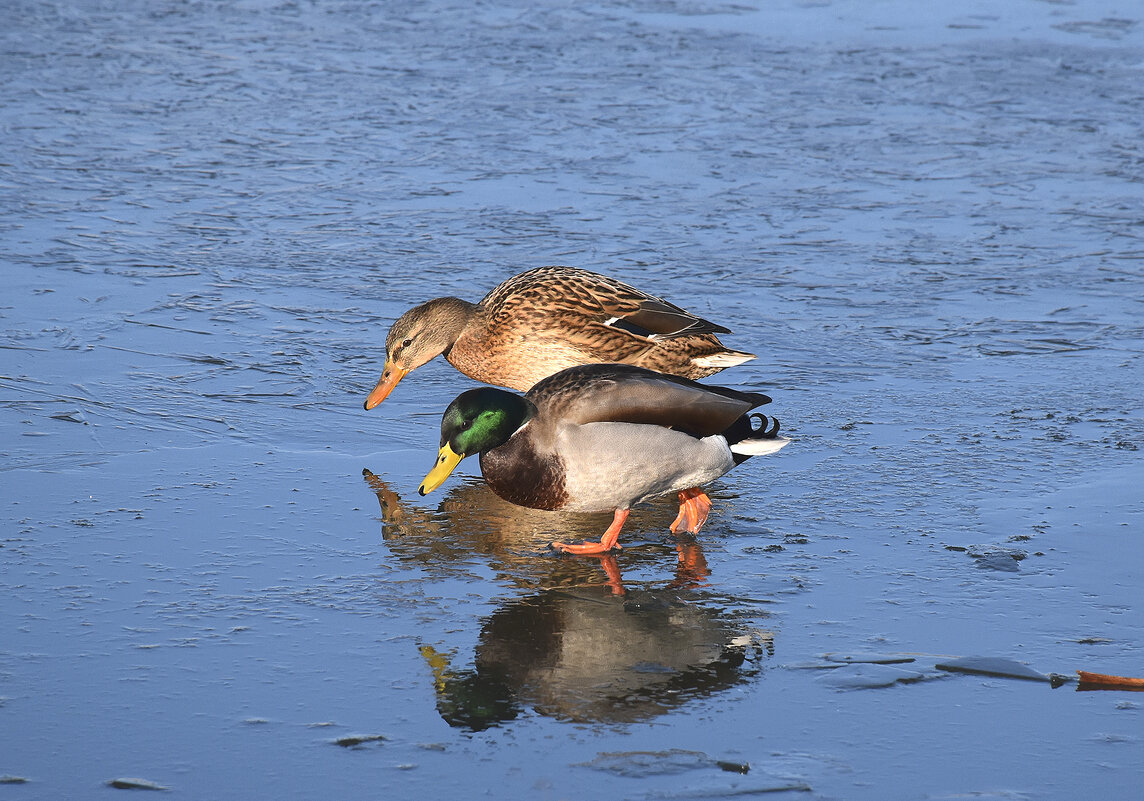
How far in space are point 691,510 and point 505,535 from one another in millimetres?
631

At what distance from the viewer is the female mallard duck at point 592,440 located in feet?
14.7

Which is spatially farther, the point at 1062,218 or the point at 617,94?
the point at 617,94

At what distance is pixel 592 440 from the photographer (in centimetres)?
449

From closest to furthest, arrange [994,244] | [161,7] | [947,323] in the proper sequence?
[947,323] < [994,244] < [161,7]

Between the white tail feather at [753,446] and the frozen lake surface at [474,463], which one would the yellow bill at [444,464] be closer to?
the frozen lake surface at [474,463]

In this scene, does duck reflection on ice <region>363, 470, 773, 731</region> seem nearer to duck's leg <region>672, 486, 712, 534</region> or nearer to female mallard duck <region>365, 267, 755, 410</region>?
duck's leg <region>672, 486, 712, 534</region>

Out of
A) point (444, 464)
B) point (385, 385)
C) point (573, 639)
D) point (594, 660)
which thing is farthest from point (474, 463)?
point (594, 660)

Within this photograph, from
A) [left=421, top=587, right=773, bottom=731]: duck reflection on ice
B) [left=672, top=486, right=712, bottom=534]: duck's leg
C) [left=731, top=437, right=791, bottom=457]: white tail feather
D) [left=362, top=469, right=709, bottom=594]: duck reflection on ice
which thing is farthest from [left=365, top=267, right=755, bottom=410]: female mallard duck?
[left=421, top=587, right=773, bottom=731]: duck reflection on ice

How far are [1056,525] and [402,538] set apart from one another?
2.14m

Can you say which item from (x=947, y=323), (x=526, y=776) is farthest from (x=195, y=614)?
(x=947, y=323)

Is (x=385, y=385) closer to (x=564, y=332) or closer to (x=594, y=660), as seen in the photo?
(x=564, y=332)

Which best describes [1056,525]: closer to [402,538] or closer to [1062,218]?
[402,538]

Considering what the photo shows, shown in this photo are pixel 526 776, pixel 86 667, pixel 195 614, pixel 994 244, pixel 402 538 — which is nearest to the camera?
pixel 526 776

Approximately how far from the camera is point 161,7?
12.8m
